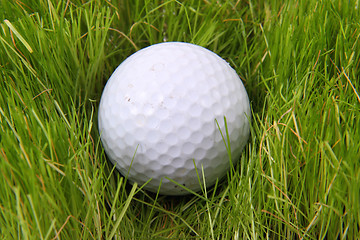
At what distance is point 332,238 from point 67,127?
0.82m

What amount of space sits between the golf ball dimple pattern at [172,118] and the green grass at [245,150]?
72 mm

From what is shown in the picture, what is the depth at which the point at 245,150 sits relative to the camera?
1.32m

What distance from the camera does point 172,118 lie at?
1.15m

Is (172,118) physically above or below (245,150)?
above

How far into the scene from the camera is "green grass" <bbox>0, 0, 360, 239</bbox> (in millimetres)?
993

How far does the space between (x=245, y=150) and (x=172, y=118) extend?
0.31 m

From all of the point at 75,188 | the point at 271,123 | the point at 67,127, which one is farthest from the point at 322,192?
the point at 67,127

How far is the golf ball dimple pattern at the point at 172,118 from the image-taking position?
1.15 meters

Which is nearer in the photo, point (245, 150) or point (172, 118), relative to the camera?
point (172, 118)

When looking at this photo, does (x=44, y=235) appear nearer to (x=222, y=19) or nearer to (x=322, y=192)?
(x=322, y=192)

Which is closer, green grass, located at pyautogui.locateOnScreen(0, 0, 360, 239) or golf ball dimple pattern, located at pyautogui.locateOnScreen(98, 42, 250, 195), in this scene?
green grass, located at pyautogui.locateOnScreen(0, 0, 360, 239)

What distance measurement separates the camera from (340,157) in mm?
1002

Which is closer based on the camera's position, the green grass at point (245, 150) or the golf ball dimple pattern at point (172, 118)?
the green grass at point (245, 150)

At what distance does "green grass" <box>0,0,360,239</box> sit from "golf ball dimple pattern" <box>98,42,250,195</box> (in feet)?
0.23
